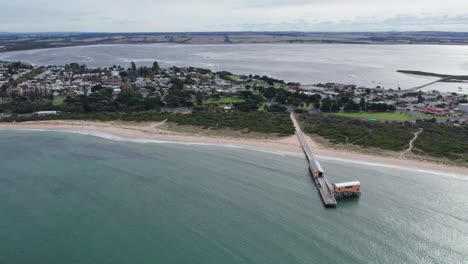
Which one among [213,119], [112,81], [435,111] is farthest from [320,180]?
[112,81]

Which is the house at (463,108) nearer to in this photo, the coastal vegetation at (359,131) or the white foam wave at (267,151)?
the coastal vegetation at (359,131)

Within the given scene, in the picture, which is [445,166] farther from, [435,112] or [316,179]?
[435,112]

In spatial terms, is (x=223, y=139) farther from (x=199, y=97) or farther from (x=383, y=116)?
(x=383, y=116)

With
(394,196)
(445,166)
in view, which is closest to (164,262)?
(394,196)

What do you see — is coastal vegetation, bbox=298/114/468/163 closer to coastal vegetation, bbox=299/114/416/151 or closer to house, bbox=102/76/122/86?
coastal vegetation, bbox=299/114/416/151

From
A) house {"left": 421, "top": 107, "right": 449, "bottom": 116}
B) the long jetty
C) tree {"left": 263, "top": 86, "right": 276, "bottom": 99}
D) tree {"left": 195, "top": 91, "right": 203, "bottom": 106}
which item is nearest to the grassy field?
house {"left": 421, "top": 107, "right": 449, "bottom": 116}

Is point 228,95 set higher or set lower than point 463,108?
higher
